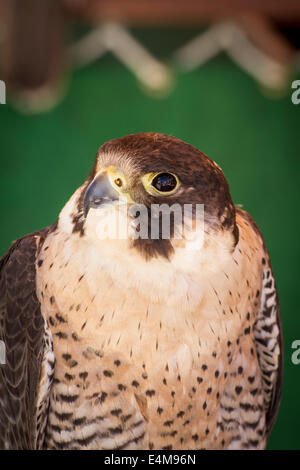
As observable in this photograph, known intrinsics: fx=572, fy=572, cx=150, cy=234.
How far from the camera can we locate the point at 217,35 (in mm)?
2156

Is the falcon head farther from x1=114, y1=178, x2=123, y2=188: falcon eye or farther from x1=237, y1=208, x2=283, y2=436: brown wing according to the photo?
x1=237, y1=208, x2=283, y2=436: brown wing

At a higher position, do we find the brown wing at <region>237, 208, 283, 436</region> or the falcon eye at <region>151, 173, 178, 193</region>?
the falcon eye at <region>151, 173, 178, 193</region>

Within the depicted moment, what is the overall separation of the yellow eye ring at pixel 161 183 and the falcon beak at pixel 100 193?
47 millimetres

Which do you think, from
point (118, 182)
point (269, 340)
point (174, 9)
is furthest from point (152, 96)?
point (118, 182)

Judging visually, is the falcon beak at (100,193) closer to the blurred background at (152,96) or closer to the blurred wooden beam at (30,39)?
the blurred background at (152,96)

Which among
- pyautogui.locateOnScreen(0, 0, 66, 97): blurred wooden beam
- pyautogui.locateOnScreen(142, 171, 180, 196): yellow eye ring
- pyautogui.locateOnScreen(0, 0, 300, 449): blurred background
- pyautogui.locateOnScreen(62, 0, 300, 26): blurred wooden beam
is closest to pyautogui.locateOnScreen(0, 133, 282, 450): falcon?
pyautogui.locateOnScreen(142, 171, 180, 196): yellow eye ring

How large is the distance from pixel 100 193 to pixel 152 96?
1316 mm

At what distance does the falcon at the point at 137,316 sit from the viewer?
80cm

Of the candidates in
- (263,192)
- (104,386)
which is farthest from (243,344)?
(263,192)

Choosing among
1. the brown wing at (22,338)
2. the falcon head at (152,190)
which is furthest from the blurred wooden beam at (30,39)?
the falcon head at (152,190)

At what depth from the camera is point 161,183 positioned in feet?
2.54

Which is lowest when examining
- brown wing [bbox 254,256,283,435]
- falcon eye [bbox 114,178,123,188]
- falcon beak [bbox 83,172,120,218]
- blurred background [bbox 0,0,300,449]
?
brown wing [bbox 254,256,283,435]

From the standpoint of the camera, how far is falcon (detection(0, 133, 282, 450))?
2.61 ft

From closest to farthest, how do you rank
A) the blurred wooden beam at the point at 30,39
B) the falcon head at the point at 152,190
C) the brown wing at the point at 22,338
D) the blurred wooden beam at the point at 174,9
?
the falcon head at the point at 152,190
the brown wing at the point at 22,338
the blurred wooden beam at the point at 174,9
the blurred wooden beam at the point at 30,39
